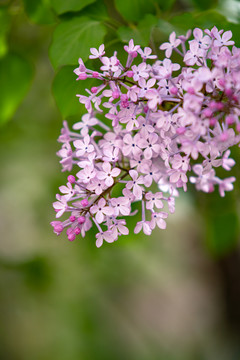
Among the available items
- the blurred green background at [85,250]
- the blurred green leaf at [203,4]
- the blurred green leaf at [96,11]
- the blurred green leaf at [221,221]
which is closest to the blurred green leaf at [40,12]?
the blurred green background at [85,250]

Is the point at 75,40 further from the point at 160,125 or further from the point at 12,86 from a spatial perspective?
the point at 12,86

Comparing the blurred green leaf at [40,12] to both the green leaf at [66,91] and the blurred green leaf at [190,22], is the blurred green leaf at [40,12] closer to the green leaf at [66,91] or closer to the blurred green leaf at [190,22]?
the green leaf at [66,91]

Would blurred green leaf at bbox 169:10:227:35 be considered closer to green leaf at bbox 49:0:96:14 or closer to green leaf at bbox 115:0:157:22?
green leaf at bbox 115:0:157:22

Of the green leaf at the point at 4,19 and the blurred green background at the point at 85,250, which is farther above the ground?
the green leaf at the point at 4,19

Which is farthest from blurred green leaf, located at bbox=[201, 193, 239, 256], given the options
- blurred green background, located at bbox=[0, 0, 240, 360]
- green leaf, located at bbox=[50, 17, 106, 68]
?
green leaf, located at bbox=[50, 17, 106, 68]

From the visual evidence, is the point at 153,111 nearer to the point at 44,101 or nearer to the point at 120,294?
the point at 44,101

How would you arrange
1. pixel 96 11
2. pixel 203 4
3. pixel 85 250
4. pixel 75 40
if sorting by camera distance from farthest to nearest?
pixel 85 250, pixel 203 4, pixel 96 11, pixel 75 40

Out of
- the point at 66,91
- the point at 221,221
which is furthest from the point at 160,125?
the point at 221,221
